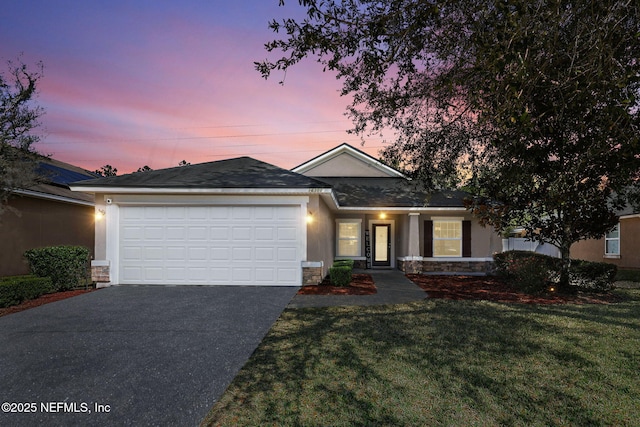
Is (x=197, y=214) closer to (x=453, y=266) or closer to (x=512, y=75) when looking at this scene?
(x=512, y=75)

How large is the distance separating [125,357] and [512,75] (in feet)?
19.6

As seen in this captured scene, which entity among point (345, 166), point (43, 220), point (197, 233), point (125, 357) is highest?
point (345, 166)

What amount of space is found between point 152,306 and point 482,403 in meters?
6.96

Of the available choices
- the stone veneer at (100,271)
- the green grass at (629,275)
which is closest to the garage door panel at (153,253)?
the stone veneer at (100,271)

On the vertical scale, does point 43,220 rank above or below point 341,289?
above

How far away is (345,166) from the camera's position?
17969mm

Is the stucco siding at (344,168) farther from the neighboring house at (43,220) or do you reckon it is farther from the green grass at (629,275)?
the green grass at (629,275)

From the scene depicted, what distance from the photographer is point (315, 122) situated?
1616 cm

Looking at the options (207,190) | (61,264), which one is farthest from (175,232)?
(61,264)

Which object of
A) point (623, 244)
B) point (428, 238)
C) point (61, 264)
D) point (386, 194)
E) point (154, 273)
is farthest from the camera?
point (623, 244)

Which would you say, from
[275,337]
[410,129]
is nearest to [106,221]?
[275,337]

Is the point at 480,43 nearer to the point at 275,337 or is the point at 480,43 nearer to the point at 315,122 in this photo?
the point at 275,337

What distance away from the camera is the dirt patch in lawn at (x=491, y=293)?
9.08 metres

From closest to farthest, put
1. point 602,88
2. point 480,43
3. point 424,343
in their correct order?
point 480,43, point 602,88, point 424,343
